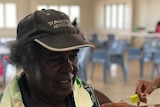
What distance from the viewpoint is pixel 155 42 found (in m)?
6.47

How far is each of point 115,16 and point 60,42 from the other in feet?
34.3

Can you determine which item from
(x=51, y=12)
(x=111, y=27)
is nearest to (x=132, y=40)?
(x=111, y=27)

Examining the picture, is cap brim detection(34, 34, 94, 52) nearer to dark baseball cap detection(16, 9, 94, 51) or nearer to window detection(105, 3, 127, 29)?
dark baseball cap detection(16, 9, 94, 51)

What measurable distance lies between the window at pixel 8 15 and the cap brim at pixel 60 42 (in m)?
8.07

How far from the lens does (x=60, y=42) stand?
2.16 feet

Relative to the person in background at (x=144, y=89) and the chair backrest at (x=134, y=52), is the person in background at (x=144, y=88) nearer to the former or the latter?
the person in background at (x=144, y=89)

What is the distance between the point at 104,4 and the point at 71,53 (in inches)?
414

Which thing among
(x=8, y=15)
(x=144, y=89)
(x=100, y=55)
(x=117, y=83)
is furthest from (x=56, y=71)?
(x=8, y=15)

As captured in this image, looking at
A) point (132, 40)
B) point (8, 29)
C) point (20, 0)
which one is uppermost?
point (20, 0)

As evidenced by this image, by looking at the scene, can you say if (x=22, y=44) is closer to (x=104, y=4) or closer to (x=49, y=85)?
(x=49, y=85)

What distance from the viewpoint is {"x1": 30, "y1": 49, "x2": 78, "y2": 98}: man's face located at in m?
0.67

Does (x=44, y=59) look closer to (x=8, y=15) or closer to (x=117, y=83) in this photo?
(x=117, y=83)

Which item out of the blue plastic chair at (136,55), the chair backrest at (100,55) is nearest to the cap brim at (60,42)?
the chair backrest at (100,55)

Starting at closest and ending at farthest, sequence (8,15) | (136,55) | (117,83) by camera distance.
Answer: (117,83), (136,55), (8,15)
